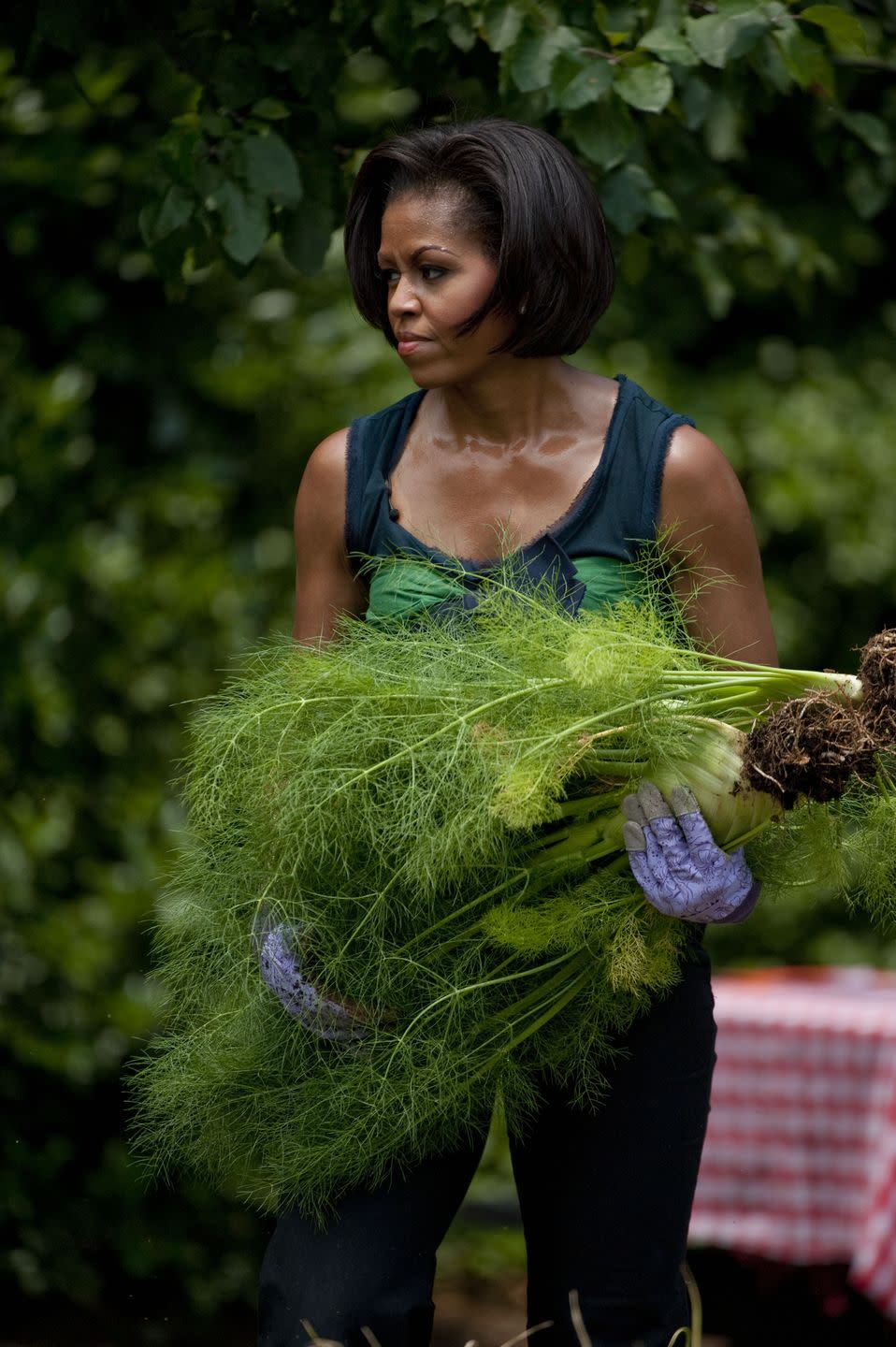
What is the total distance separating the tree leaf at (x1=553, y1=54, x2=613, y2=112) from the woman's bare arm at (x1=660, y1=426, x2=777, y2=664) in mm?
766

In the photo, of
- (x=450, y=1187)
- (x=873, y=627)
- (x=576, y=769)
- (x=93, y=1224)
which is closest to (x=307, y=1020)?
(x=450, y=1187)

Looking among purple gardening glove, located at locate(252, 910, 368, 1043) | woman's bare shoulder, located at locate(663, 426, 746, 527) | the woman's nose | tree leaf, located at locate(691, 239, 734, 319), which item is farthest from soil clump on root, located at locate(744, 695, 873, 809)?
tree leaf, located at locate(691, 239, 734, 319)

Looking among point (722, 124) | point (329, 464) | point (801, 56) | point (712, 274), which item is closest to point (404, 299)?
point (329, 464)

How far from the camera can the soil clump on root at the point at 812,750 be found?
1.74 m

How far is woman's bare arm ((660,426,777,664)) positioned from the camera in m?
2.07

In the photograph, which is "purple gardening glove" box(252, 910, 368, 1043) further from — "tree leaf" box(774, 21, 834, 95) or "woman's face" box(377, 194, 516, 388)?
"tree leaf" box(774, 21, 834, 95)

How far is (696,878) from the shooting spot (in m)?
1.83

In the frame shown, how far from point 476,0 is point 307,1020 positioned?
1.63 meters

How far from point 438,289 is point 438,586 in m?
0.34

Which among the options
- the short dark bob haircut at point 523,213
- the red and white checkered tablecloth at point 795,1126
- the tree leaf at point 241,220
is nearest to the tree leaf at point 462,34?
the tree leaf at point 241,220

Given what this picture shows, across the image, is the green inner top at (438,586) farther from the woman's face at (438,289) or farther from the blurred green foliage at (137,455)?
the blurred green foliage at (137,455)

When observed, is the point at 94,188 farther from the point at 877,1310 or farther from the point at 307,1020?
the point at 877,1310

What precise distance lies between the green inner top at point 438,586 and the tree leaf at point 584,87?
0.91 metres

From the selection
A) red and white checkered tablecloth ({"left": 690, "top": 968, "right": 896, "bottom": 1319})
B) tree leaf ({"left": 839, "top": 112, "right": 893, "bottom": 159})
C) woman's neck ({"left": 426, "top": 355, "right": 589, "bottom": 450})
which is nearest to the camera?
woman's neck ({"left": 426, "top": 355, "right": 589, "bottom": 450})
